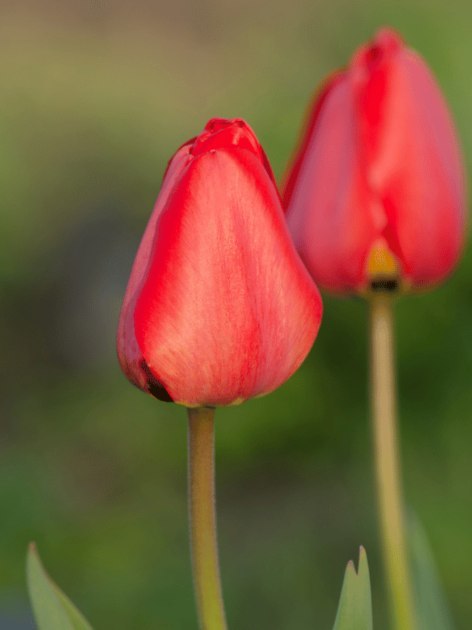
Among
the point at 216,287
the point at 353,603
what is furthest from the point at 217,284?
the point at 353,603

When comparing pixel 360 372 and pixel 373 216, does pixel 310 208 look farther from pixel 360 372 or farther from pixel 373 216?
pixel 360 372

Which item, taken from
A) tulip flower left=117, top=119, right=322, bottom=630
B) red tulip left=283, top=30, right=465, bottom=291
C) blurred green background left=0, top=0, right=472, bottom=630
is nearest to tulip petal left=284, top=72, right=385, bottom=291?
red tulip left=283, top=30, right=465, bottom=291

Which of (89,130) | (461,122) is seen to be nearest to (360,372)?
(461,122)

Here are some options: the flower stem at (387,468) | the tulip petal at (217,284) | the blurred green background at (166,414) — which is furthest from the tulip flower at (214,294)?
the blurred green background at (166,414)

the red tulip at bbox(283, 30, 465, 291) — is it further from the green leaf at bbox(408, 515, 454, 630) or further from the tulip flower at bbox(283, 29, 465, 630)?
the green leaf at bbox(408, 515, 454, 630)

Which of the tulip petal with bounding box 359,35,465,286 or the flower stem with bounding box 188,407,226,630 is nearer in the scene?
the flower stem with bounding box 188,407,226,630

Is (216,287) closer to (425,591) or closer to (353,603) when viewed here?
(353,603)

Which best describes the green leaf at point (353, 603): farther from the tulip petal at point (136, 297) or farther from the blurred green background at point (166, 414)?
the blurred green background at point (166, 414)
